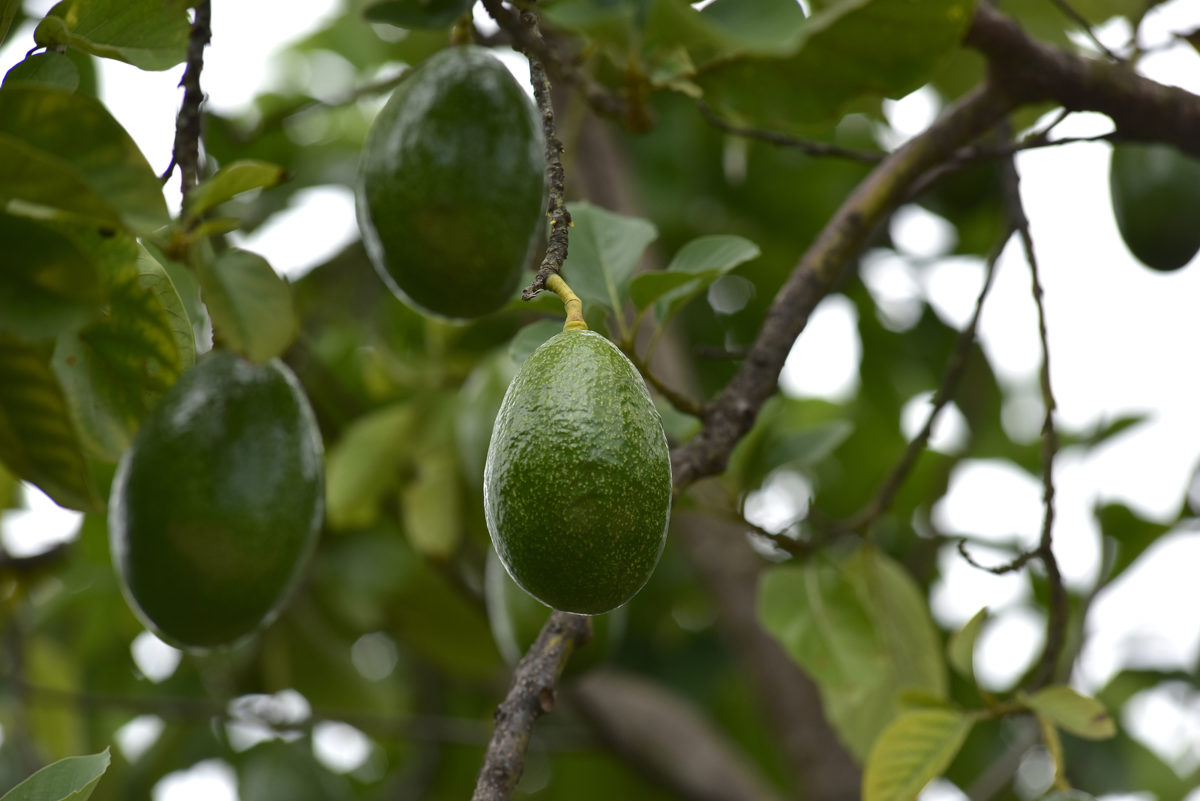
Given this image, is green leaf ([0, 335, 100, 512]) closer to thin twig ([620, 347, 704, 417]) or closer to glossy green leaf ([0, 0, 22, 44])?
glossy green leaf ([0, 0, 22, 44])

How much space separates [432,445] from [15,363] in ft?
3.59

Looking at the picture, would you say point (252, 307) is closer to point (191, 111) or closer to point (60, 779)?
point (191, 111)

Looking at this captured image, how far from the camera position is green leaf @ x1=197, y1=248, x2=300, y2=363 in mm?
748

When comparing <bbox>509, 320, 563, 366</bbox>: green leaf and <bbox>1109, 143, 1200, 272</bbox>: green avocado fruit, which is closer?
<bbox>509, 320, 563, 366</bbox>: green leaf

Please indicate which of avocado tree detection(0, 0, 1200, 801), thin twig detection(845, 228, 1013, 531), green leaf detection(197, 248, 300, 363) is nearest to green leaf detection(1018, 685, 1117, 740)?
avocado tree detection(0, 0, 1200, 801)

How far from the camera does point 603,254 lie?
1.06 metres

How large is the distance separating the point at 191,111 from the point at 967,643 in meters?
0.83

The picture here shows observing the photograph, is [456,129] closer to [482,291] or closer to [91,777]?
[482,291]

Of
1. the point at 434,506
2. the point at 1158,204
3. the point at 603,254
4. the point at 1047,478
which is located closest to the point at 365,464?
the point at 434,506

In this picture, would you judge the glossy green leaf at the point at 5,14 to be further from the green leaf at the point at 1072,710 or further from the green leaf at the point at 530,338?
the green leaf at the point at 1072,710

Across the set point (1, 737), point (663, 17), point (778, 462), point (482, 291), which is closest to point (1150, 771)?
point (778, 462)

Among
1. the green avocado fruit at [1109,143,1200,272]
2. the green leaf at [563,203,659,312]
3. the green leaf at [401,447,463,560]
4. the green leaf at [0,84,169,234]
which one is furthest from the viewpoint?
the green leaf at [401,447,463,560]

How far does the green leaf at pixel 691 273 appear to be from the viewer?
940mm

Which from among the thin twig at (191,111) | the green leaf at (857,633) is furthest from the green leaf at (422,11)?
the green leaf at (857,633)
